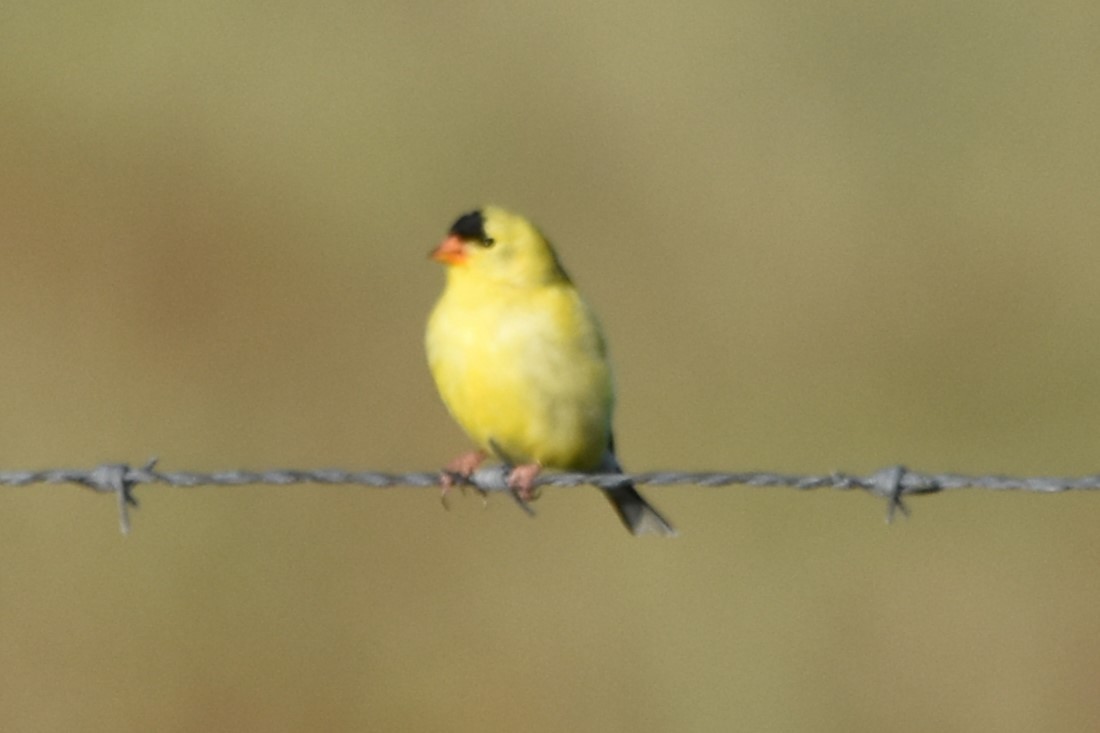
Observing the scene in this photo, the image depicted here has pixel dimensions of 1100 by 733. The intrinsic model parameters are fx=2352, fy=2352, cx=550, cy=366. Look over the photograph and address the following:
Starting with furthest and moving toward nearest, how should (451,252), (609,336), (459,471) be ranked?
1. (609,336)
2. (451,252)
3. (459,471)

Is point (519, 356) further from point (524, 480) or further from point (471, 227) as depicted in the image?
point (471, 227)

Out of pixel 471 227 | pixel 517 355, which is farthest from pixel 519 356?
pixel 471 227

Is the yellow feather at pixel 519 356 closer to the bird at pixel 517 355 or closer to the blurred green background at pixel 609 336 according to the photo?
the bird at pixel 517 355

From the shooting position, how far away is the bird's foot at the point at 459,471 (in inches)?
186

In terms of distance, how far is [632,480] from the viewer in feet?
13.3

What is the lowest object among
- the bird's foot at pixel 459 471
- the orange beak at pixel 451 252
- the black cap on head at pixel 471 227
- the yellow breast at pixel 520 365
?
the bird's foot at pixel 459 471

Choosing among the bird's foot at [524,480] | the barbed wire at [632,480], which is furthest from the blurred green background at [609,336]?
the barbed wire at [632,480]

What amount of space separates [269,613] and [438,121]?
130 inches

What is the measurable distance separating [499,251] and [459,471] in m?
0.48

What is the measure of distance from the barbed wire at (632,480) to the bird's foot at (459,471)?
0.74ft

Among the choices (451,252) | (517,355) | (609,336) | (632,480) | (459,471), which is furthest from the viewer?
(609,336)

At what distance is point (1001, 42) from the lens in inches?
438

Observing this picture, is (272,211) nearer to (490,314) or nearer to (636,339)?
(636,339)

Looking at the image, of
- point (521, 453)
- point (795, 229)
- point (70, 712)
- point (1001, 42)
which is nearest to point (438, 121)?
point (795, 229)
